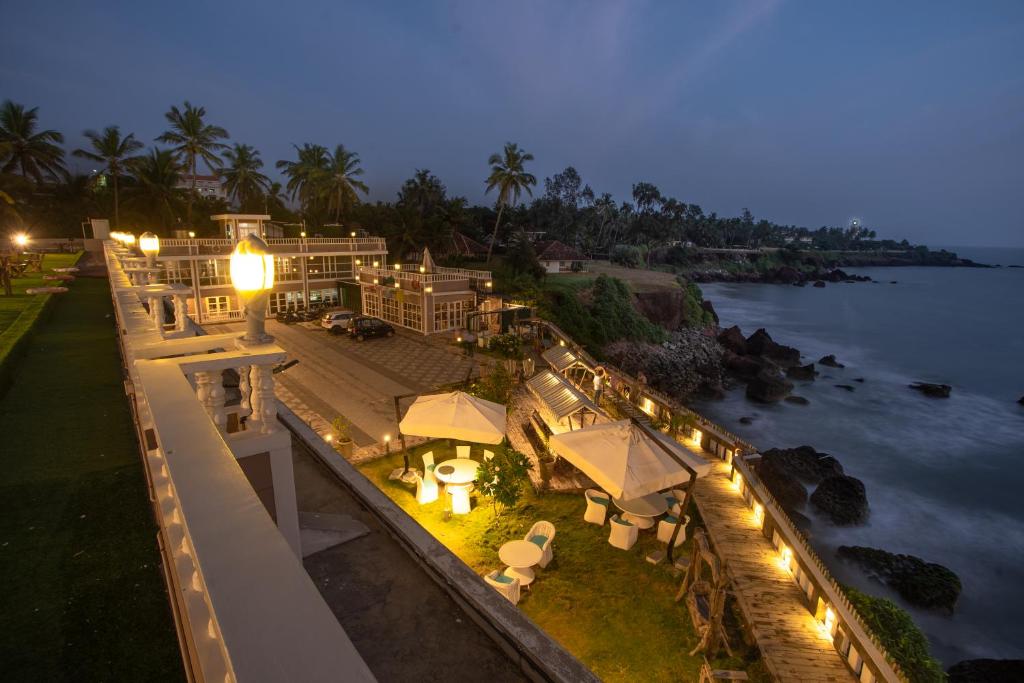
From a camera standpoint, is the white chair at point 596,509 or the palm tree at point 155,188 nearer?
the white chair at point 596,509

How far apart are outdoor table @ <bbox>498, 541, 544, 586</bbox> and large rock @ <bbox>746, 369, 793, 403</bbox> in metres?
29.1

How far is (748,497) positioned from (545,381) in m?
6.52

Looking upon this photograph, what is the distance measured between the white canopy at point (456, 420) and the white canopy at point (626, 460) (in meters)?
1.90

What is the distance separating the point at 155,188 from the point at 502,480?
1737 inches

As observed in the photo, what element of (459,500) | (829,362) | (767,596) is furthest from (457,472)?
(829,362)

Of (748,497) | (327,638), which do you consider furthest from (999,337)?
(327,638)

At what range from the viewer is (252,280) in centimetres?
395

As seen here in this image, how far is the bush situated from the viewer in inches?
418

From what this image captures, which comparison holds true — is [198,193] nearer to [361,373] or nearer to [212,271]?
[212,271]

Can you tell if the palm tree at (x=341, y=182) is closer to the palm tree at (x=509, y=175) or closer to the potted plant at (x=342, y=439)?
the palm tree at (x=509, y=175)

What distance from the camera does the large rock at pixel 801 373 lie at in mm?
40438

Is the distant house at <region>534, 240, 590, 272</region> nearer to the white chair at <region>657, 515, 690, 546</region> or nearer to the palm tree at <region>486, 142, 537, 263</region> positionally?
the palm tree at <region>486, 142, 537, 263</region>

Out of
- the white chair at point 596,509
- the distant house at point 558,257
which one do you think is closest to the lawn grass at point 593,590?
the white chair at point 596,509

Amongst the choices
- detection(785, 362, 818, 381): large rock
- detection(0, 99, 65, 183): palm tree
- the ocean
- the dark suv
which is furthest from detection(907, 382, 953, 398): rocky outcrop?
detection(0, 99, 65, 183): palm tree
